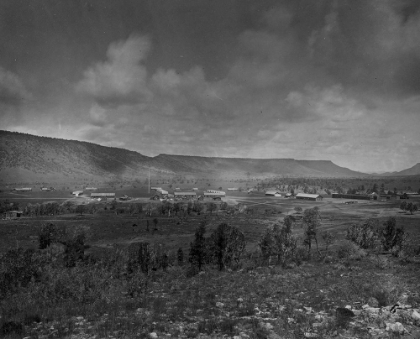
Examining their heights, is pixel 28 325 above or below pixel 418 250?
above

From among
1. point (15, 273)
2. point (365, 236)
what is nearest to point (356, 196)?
point (365, 236)

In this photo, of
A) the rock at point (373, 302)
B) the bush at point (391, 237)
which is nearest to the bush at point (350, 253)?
the bush at point (391, 237)

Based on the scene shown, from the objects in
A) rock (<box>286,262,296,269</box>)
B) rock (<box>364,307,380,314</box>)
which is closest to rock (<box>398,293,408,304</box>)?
rock (<box>364,307,380,314</box>)

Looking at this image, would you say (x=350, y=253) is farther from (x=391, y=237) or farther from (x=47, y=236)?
(x=47, y=236)

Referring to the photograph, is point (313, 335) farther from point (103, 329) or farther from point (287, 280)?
point (287, 280)

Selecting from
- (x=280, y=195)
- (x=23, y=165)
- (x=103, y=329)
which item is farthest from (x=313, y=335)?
(x=23, y=165)

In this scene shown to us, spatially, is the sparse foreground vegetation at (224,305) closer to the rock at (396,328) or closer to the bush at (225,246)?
the rock at (396,328)

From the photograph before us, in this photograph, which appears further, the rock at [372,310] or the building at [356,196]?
the building at [356,196]

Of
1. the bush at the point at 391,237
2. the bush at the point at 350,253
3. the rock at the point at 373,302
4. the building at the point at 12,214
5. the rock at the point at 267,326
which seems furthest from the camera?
the building at the point at 12,214

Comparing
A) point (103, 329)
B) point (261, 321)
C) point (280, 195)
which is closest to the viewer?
point (103, 329)

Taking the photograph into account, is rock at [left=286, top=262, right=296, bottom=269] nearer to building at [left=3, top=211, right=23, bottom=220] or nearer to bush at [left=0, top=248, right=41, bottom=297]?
bush at [left=0, top=248, right=41, bottom=297]
